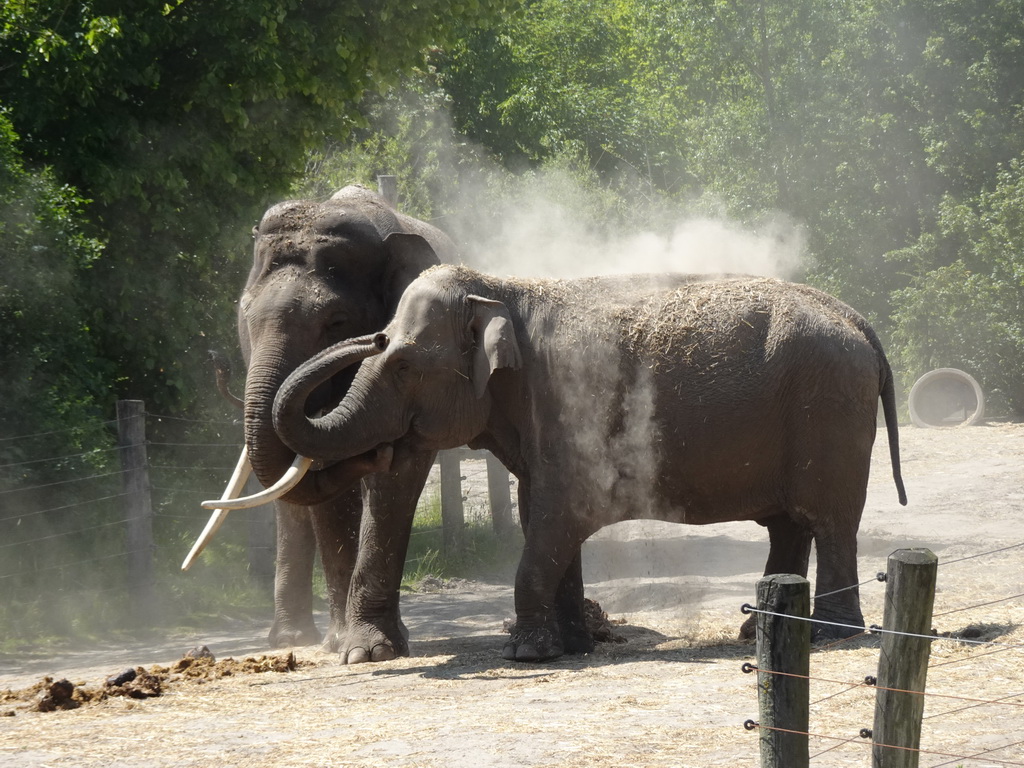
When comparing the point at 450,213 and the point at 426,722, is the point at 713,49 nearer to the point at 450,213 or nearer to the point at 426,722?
the point at 450,213

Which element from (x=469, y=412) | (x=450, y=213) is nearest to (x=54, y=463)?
(x=469, y=412)

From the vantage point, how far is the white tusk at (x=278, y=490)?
803 centimetres

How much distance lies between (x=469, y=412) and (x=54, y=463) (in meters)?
4.66

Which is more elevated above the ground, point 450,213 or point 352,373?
point 450,213

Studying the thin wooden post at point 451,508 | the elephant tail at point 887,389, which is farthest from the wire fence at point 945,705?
the thin wooden post at point 451,508

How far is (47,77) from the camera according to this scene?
11953mm

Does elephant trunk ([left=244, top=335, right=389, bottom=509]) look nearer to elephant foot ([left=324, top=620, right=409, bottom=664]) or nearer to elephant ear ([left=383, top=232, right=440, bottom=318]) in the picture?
elephant foot ([left=324, top=620, right=409, bottom=664])

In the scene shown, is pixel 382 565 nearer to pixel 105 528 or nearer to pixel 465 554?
pixel 105 528

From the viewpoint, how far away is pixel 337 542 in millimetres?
9586

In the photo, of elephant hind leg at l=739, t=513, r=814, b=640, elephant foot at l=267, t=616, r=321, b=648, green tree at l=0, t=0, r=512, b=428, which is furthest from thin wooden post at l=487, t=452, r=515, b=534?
elephant hind leg at l=739, t=513, r=814, b=640

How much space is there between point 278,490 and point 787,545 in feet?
10.9

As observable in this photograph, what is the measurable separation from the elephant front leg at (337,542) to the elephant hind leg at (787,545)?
2.69m

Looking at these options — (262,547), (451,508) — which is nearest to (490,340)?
(262,547)

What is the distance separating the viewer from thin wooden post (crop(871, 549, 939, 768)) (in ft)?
15.1
